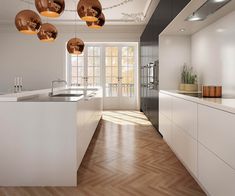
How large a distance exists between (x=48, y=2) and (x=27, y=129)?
51.1 inches

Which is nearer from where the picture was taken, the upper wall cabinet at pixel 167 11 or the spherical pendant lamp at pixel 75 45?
the upper wall cabinet at pixel 167 11

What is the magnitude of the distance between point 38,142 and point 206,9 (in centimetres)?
235

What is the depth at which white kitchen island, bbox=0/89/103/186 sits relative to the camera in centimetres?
237

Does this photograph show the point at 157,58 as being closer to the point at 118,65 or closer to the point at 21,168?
the point at 21,168

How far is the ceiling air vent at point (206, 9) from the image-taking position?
2657mm

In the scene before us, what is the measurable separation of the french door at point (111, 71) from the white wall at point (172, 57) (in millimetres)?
4380

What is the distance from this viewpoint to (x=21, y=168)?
240cm

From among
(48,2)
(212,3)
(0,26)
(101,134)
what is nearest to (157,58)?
(101,134)

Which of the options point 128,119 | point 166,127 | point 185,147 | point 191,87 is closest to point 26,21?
point 185,147

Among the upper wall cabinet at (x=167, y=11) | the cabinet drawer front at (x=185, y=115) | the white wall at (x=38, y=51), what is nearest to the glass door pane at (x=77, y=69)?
the white wall at (x=38, y=51)

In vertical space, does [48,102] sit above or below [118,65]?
below

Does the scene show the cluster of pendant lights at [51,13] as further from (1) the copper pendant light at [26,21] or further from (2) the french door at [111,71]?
(2) the french door at [111,71]

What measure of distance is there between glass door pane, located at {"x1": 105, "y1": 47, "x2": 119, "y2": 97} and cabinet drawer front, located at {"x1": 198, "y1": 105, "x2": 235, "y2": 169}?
22.5ft

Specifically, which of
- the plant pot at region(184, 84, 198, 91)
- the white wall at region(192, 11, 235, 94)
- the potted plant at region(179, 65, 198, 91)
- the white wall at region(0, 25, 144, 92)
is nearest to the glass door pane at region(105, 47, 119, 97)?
the white wall at region(0, 25, 144, 92)
